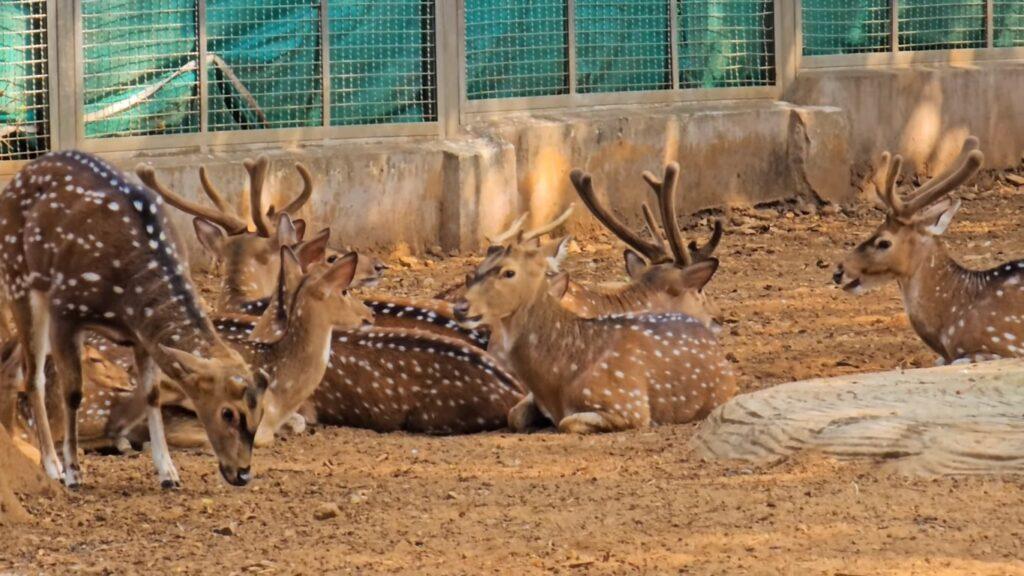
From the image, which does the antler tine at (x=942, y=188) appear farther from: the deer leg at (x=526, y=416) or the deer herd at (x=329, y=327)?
the deer leg at (x=526, y=416)

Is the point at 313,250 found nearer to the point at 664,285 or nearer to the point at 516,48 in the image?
the point at 664,285

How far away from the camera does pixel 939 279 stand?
36.8ft

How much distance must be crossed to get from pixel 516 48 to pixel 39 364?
7361 millimetres

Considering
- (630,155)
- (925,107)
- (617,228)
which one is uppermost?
(925,107)

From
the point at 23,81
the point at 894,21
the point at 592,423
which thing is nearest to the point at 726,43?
the point at 894,21

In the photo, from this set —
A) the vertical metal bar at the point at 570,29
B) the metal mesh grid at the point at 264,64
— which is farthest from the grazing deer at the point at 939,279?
the metal mesh grid at the point at 264,64

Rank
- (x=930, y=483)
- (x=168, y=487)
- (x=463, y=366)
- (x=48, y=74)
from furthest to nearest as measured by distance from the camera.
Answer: (x=48, y=74) < (x=463, y=366) < (x=168, y=487) < (x=930, y=483)

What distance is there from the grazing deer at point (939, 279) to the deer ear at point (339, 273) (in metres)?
3.52

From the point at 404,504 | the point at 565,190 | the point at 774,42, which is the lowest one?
the point at 404,504

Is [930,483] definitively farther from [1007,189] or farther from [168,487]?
[1007,189]

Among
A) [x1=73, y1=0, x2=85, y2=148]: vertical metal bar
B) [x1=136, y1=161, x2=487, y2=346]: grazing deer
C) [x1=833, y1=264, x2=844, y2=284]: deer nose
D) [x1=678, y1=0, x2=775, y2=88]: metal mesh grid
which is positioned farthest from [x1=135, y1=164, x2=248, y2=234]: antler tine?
[x1=678, y1=0, x2=775, y2=88]: metal mesh grid

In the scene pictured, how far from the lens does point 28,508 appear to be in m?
7.28

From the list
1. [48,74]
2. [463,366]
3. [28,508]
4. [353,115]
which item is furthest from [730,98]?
[28,508]

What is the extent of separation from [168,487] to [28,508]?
2.17 feet
